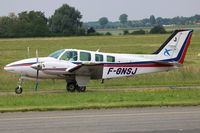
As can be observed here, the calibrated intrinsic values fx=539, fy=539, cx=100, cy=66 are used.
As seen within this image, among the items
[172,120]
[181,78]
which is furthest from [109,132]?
[181,78]

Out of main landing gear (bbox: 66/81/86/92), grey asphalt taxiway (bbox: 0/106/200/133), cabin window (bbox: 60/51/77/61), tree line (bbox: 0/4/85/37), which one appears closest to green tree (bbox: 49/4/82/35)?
tree line (bbox: 0/4/85/37)

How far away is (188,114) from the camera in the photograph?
1338 centimetres

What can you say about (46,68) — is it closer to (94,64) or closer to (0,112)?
(94,64)

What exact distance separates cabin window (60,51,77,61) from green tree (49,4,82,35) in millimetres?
117895

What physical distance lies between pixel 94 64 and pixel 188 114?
404 inches

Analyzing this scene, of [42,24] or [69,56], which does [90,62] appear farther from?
[42,24]

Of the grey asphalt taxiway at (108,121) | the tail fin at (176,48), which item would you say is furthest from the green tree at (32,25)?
the grey asphalt taxiway at (108,121)

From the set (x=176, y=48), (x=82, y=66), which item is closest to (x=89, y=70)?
(x=82, y=66)

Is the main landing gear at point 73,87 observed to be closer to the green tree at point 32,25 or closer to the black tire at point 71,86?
the black tire at point 71,86

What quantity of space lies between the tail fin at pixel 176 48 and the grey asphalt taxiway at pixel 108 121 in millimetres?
10656

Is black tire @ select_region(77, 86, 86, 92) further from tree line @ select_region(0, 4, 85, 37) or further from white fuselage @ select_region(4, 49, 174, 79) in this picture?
tree line @ select_region(0, 4, 85, 37)

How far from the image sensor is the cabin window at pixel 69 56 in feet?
77.4

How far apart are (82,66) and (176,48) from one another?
202 inches

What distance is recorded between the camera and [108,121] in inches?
486
